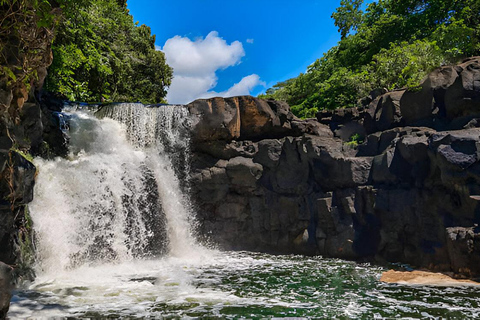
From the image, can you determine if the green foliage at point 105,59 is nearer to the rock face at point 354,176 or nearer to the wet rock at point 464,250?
the rock face at point 354,176

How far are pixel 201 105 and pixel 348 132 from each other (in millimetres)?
6854

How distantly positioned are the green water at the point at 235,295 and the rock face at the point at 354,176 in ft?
5.67

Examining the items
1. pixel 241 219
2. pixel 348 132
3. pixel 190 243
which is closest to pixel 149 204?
pixel 190 243

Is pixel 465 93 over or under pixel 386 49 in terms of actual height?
under

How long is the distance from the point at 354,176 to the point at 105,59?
12979 millimetres

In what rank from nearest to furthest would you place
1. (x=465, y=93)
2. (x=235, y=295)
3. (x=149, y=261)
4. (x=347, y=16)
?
(x=235, y=295), (x=465, y=93), (x=149, y=261), (x=347, y=16)

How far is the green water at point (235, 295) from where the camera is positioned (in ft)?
24.1

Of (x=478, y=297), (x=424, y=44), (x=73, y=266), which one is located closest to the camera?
(x=478, y=297)

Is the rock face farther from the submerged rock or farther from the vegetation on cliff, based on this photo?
the vegetation on cliff

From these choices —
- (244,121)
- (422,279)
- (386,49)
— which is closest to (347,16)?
(386,49)

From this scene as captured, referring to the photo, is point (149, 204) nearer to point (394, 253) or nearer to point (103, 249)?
point (103, 249)

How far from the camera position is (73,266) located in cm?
1109

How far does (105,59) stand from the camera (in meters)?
18.0

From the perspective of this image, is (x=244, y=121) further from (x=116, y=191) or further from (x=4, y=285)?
(x=4, y=285)
